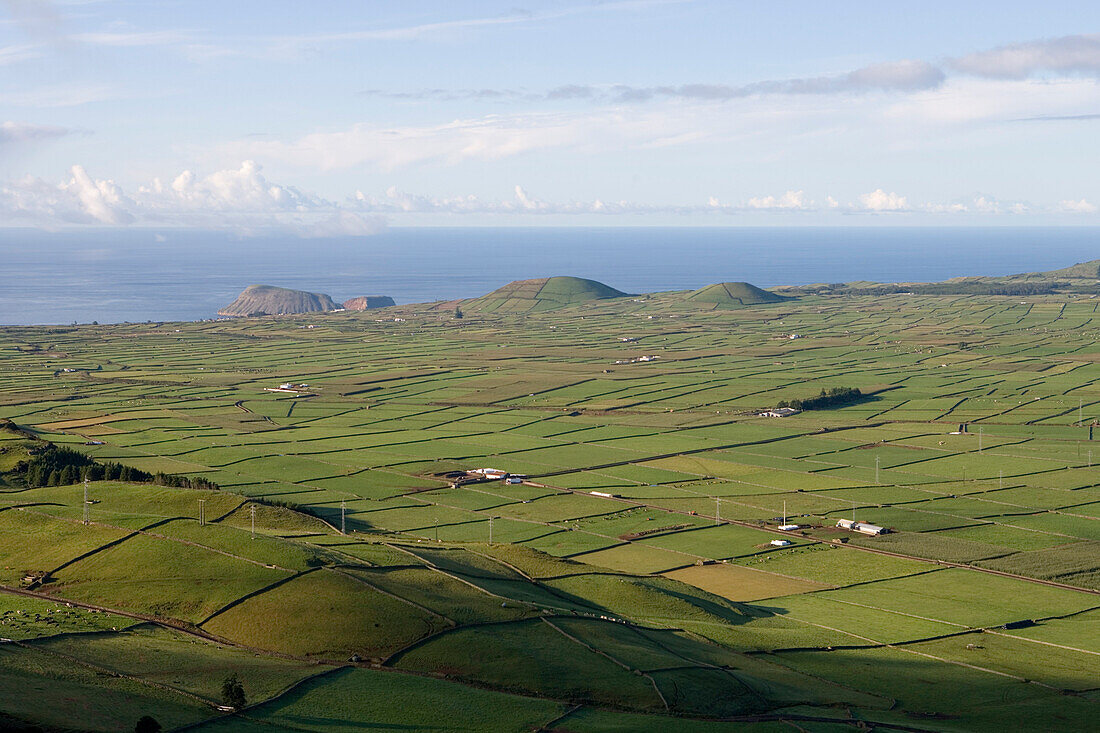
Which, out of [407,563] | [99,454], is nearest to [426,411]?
[99,454]

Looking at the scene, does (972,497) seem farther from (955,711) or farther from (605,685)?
(605,685)

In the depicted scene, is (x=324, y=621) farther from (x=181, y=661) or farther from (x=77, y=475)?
(x=77, y=475)

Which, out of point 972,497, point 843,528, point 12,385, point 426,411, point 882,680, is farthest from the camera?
point 12,385

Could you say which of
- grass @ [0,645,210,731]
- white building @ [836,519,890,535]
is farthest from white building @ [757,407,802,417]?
grass @ [0,645,210,731]

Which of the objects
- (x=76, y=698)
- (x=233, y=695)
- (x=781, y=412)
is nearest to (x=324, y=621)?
(x=233, y=695)

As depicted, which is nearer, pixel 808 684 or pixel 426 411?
pixel 808 684

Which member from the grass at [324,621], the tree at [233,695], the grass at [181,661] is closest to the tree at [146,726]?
Result: the tree at [233,695]
